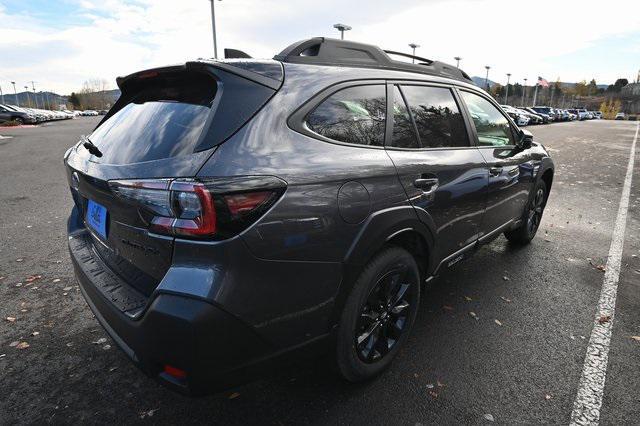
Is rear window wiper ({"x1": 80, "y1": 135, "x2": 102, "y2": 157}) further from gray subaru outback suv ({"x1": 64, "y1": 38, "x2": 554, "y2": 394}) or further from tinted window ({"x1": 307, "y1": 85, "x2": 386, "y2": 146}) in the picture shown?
tinted window ({"x1": 307, "y1": 85, "x2": 386, "y2": 146})

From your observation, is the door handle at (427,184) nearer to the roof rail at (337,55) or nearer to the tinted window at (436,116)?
the tinted window at (436,116)

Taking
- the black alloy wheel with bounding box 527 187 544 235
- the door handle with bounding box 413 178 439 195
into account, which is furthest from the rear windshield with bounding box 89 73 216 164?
the black alloy wheel with bounding box 527 187 544 235

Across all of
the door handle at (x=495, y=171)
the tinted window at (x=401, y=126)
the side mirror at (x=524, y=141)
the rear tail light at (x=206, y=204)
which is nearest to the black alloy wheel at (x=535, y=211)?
the side mirror at (x=524, y=141)

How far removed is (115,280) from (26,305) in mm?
1861

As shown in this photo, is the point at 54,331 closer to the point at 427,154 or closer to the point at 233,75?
the point at 233,75

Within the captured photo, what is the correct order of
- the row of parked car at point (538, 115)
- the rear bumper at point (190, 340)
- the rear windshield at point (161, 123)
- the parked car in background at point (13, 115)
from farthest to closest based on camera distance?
the row of parked car at point (538, 115)
the parked car in background at point (13, 115)
the rear windshield at point (161, 123)
the rear bumper at point (190, 340)

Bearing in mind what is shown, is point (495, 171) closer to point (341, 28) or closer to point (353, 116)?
point (353, 116)

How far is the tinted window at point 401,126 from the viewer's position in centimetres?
251

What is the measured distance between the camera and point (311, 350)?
6.72 feet

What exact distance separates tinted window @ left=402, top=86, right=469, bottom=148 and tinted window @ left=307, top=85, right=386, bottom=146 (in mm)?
344

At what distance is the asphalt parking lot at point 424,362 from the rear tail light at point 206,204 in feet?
2.83

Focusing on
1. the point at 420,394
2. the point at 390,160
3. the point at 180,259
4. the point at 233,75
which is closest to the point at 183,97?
the point at 233,75

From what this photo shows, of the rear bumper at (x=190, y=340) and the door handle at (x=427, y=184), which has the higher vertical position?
the door handle at (x=427, y=184)

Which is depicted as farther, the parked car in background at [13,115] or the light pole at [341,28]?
the parked car in background at [13,115]
